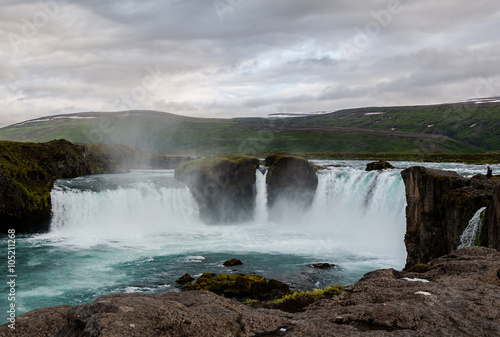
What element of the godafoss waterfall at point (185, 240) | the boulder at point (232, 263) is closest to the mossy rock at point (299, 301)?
the godafoss waterfall at point (185, 240)

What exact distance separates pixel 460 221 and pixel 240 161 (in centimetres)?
3225

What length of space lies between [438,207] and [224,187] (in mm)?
29845

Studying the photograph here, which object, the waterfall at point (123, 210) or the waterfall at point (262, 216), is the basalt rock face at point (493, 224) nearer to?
the waterfall at point (262, 216)

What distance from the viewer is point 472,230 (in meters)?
22.1

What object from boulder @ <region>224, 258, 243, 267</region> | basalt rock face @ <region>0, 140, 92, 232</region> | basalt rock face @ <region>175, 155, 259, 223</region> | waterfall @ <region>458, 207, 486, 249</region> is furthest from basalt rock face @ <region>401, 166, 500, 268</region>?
basalt rock face @ <region>0, 140, 92, 232</region>

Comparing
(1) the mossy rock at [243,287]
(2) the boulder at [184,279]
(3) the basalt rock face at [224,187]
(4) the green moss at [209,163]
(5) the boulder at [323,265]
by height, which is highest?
(4) the green moss at [209,163]

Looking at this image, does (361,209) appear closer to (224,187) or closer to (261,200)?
(261,200)

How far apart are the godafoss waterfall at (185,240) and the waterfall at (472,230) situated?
7706 millimetres

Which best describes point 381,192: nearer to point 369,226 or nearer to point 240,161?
point 369,226

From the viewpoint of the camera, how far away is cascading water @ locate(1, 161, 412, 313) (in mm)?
26562

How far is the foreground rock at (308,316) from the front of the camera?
650 cm

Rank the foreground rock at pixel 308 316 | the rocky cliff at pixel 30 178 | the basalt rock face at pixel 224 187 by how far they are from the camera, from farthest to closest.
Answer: the basalt rock face at pixel 224 187, the rocky cliff at pixel 30 178, the foreground rock at pixel 308 316

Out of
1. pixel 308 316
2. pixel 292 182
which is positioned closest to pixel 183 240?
pixel 292 182

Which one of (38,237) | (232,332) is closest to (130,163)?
(38,237)
